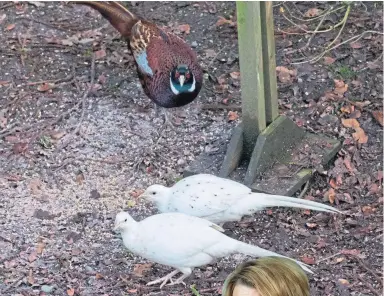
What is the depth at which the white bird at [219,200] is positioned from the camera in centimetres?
467

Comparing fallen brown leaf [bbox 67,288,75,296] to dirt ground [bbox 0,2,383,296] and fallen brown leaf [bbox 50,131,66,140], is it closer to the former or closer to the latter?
dirt ground [bbox 0,2,383,296]

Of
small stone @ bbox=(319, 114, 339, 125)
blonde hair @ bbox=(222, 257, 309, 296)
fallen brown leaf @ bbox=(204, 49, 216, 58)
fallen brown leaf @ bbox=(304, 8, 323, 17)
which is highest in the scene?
fallen brown leaf @ bbox=(304, 8, 323, 17)

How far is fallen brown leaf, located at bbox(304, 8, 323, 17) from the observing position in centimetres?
689

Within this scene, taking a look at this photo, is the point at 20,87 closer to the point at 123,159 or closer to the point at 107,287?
the point at 123,159

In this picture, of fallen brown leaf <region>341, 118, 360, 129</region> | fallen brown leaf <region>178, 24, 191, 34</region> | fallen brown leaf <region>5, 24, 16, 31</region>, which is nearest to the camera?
fallen brown leaf <region>341, 118, 360, 129</region>

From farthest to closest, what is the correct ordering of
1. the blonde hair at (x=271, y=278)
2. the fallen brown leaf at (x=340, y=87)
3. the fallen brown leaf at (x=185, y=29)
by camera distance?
the fallen brown leaf at (x=185, y=29)
the fallen brown leaf at (x=340, y=87)
the blonde hair at (x=271, y=278)

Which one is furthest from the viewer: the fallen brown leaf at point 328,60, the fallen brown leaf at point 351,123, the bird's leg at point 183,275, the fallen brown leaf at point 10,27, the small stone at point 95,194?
the fallen brown leaf at point 10,27

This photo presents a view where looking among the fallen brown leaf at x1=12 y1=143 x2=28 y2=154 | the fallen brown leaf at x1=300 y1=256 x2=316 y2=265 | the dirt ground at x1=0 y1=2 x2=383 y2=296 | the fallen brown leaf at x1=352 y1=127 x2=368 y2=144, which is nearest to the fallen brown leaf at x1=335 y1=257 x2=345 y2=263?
the dirt ground at x1=0 y1=2 x2=383 y2=296

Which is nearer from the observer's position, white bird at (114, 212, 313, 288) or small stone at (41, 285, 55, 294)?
white bird at (114, 212, 313, 288)

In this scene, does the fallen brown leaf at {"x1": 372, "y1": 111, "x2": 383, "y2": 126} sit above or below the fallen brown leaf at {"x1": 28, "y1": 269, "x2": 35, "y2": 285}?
above

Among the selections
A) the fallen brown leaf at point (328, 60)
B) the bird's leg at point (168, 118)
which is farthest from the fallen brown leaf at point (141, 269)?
the fallen brown leaf at point (328, 60)

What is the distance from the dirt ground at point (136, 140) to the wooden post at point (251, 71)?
415 mm

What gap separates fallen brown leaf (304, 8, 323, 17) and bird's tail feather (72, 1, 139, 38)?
5.00ft

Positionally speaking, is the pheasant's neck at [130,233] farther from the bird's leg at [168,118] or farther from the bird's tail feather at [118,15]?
the bird's tail feather at [118,15]
